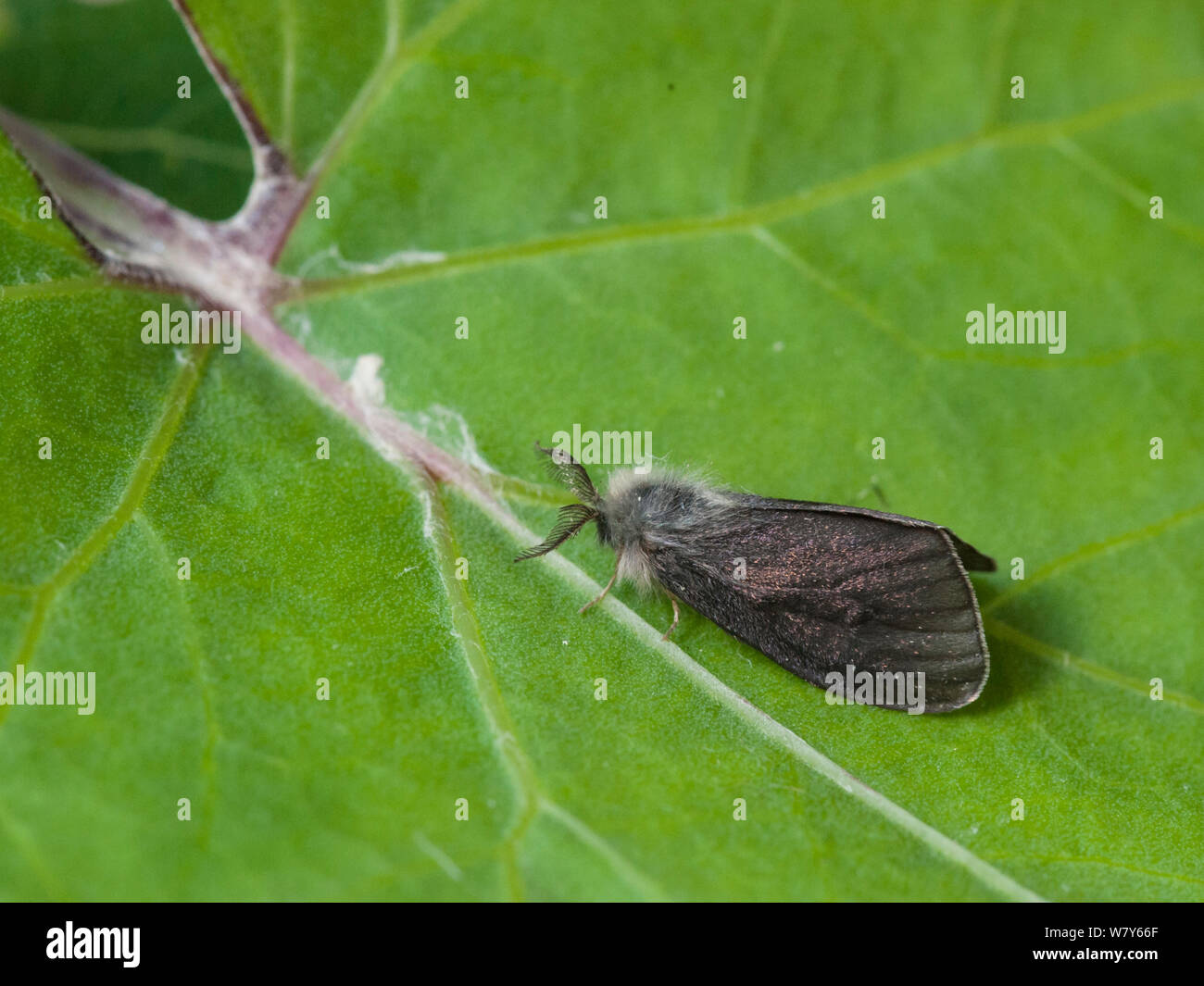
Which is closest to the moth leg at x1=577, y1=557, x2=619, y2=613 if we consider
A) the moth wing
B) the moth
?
the moth

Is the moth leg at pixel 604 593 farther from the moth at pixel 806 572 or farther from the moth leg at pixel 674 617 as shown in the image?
the moth leg at pixel 674 617

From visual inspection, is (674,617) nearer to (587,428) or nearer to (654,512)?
(654,512)

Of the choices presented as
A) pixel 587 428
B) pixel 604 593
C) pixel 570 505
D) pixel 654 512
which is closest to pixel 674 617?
pixel 604 593

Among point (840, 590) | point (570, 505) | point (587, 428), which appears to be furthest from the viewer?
point (587, 428)

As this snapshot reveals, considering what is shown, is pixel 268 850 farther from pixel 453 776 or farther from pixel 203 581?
pixel 203 581

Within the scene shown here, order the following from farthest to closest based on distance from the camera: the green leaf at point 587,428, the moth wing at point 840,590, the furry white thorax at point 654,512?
the furry white thorax at point 654,512
the moth wing at point 840,590
the green leaf at point 587,428

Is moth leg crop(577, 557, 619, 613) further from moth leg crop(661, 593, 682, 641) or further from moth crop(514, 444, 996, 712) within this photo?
moth leg crop(661, 593, 682, 641)

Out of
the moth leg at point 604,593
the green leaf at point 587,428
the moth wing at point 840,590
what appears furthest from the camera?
the moth leg at point 604,593

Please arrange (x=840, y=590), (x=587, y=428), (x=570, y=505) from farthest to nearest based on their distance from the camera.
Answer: (x=587, y=428) < (x=570, y=505) < (x=840, y=590)

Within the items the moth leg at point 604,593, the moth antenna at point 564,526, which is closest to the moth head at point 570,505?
the moth antenna at point 564,526
